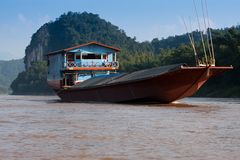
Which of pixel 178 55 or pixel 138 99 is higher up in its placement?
pixel 178 55

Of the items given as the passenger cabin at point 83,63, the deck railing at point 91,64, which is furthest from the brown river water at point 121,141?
the passenger cabin at point 83,63

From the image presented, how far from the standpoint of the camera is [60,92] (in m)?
43.0

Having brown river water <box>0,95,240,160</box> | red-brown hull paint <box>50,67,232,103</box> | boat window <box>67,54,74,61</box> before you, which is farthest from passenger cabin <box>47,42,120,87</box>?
brown river water <box>0,95,240,160</box>

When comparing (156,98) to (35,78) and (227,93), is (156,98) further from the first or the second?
(35,78)

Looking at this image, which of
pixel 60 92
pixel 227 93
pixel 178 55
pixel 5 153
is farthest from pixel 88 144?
pixel 178 55

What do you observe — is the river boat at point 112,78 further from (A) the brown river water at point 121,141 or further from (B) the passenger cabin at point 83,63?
(A) the brown river water at point 121,141

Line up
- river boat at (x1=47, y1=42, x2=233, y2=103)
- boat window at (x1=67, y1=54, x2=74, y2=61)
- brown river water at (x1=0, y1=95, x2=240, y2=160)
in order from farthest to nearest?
boat window at (x1=67, y1=54, x2=74, y2=61)
river boat at (x1=47, y1=42, x2=233, y2=103)
brown river water at (x1=0, y1=95, x2=240, y2=160)

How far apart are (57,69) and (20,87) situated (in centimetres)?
13634

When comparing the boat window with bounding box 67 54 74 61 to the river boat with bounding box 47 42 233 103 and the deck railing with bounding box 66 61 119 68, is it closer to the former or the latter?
the river boat with bounding box 47 42 233 103

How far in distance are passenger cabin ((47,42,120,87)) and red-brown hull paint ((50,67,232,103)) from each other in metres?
9.75

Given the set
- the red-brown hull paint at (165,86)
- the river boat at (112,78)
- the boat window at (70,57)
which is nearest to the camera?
the red-brown hull paint at (165,86)

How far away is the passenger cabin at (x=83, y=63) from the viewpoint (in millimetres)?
43344

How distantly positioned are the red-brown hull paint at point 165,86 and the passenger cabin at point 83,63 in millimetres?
9747

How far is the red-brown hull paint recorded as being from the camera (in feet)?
93.6
